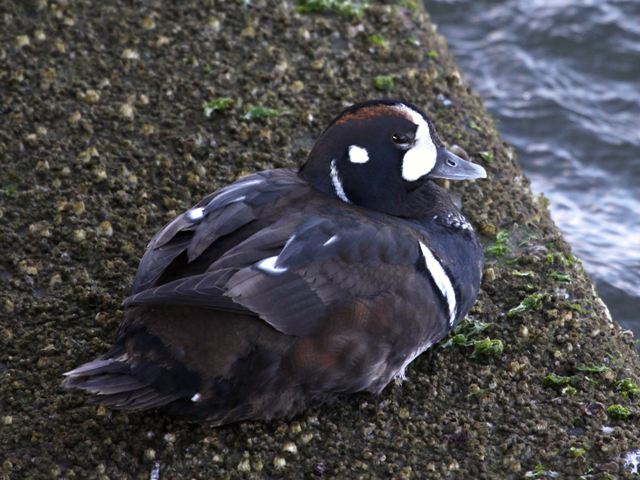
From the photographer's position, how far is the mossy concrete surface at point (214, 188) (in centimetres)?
411

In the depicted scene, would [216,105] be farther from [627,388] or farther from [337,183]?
[627,388]

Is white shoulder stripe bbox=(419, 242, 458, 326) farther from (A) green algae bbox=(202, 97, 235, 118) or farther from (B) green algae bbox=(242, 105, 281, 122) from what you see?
(A) green algae bbox=(202, 97, 235, 118)

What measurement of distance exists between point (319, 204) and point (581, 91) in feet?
15.3

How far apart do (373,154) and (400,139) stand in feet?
0.46

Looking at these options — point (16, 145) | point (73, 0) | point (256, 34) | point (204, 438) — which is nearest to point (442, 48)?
point (256, 34)

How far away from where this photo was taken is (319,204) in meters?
4.46

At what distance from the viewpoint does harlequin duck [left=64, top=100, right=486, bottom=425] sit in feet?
13.1

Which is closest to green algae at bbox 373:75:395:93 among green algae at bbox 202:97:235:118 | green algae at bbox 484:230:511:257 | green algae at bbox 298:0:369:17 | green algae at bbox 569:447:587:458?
green algae at bbox 298:0:369:17

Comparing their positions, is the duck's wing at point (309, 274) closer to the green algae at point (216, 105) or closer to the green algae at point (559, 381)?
the green algae at point (559, 381)

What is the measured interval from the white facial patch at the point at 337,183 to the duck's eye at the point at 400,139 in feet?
0.94

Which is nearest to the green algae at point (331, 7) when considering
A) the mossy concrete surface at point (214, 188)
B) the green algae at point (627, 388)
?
the mossy concrete surface at point (214, 188)

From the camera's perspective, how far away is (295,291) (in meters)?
4.04

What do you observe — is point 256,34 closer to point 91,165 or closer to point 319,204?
point 91,165

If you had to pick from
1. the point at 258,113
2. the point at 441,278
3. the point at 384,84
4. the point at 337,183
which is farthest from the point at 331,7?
the point at 441,278
